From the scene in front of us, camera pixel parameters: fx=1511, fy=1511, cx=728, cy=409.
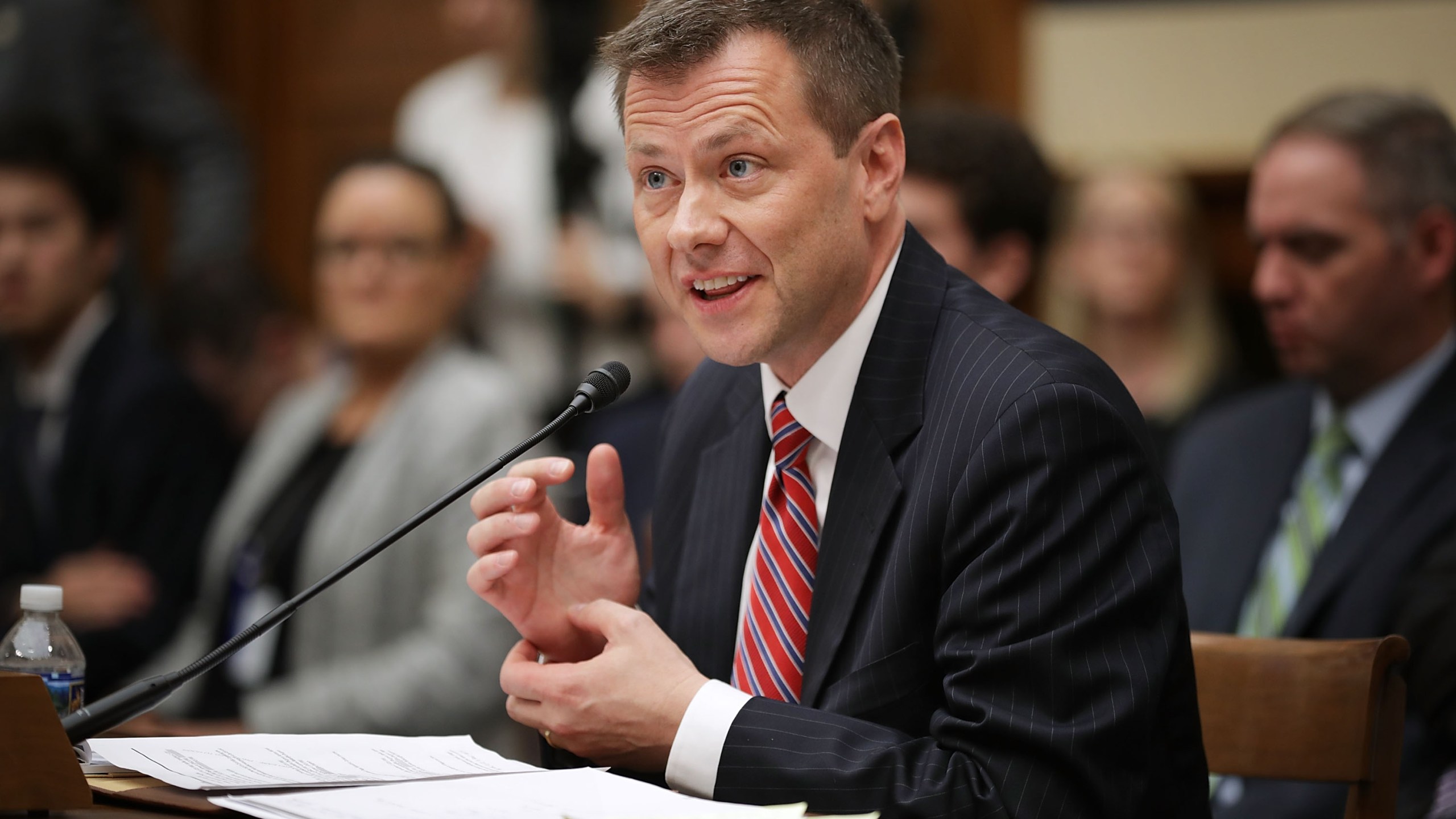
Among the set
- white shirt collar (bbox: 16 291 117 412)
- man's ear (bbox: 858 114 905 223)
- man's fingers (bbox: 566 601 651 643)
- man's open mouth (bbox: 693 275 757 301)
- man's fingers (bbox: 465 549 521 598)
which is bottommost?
man's fingers (bbox: 566 601 651 643)

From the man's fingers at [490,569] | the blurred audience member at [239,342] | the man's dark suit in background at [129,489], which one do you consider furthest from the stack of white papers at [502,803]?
the blurred audience member at [239,342]

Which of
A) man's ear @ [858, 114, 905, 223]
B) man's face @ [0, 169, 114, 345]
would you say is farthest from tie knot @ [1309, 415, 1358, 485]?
man's face @ [0, 169, 114, 345]

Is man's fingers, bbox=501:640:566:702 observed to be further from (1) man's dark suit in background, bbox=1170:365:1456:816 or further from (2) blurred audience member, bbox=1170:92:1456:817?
(2) blurred audience member, bbox=1170:92:1456:817

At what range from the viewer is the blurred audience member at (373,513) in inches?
114

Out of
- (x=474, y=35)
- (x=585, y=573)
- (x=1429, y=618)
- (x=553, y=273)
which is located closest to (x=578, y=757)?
(x=585, y=573)

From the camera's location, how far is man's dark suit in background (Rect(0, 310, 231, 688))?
10.7 ft

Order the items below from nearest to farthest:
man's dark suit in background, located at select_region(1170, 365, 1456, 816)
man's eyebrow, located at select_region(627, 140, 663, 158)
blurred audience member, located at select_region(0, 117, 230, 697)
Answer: man's eyebrow, located at select_region(627, 140, 663, 158) < man's dark suit in background, located at select_region(1170, 365, 1456, 816) < blurred audience member, located at select_region(0, 117, 230, 697)

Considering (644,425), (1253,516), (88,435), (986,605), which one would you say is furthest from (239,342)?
(986,605)

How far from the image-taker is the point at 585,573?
1698 mm

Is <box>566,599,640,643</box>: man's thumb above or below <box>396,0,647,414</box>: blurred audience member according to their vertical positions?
below

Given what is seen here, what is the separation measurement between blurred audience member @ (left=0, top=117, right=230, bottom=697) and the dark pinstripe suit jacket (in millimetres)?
2113

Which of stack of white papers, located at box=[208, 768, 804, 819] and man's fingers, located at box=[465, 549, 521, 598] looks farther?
man's fingers, located at box=[465, 549, 521, 598]

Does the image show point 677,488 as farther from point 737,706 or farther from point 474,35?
point 474,35

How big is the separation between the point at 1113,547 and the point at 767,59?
0.60m
